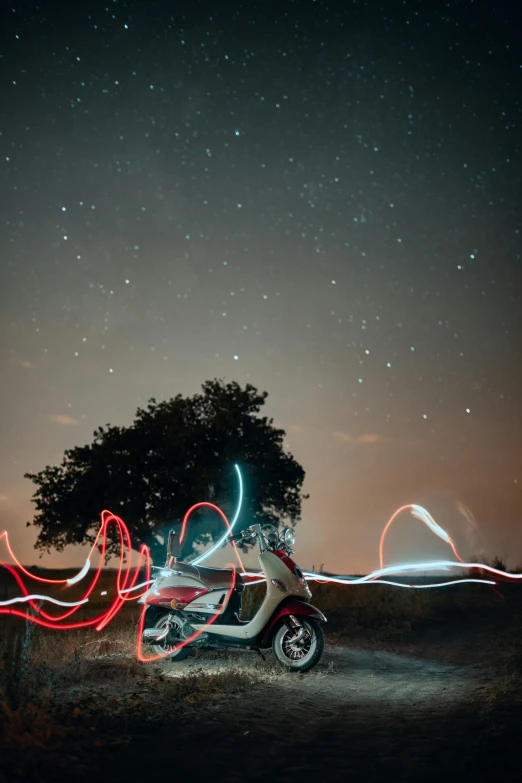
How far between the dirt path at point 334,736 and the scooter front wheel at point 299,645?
275mm

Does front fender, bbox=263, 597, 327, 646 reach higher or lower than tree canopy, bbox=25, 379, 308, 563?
lower

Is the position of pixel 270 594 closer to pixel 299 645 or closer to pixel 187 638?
pixel 299 645

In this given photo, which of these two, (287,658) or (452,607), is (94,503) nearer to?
(452,607)

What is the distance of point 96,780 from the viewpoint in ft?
15.8

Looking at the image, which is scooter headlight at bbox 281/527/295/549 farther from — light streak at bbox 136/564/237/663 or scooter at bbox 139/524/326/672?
light streak at bbox 136/564/237/663

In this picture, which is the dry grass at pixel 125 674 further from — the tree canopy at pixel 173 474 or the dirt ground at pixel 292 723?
the tree canopy at pixel 173 474

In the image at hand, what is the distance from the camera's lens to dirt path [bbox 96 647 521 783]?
5176 mm

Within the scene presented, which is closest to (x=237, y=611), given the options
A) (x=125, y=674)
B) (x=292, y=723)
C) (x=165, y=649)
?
(x=165, y=649)

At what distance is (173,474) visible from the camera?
28.5m

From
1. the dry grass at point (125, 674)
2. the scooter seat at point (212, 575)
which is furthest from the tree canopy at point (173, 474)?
the scooter seat at point (212, 575)

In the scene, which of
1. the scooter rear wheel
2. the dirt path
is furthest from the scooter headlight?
the scooter rear wheel

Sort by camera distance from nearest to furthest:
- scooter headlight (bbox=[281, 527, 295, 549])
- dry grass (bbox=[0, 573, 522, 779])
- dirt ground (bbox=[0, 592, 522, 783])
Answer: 1. dirt ground (bbox=[0, 592, 522, 783])
2. dry grass (bbox=[0, 573, 522, 779])
3. scooter headlight (bbox=[281, 527, 295, 549])

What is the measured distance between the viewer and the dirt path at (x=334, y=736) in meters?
5.18

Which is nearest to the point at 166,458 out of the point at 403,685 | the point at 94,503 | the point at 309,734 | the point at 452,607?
the point at 94,503
